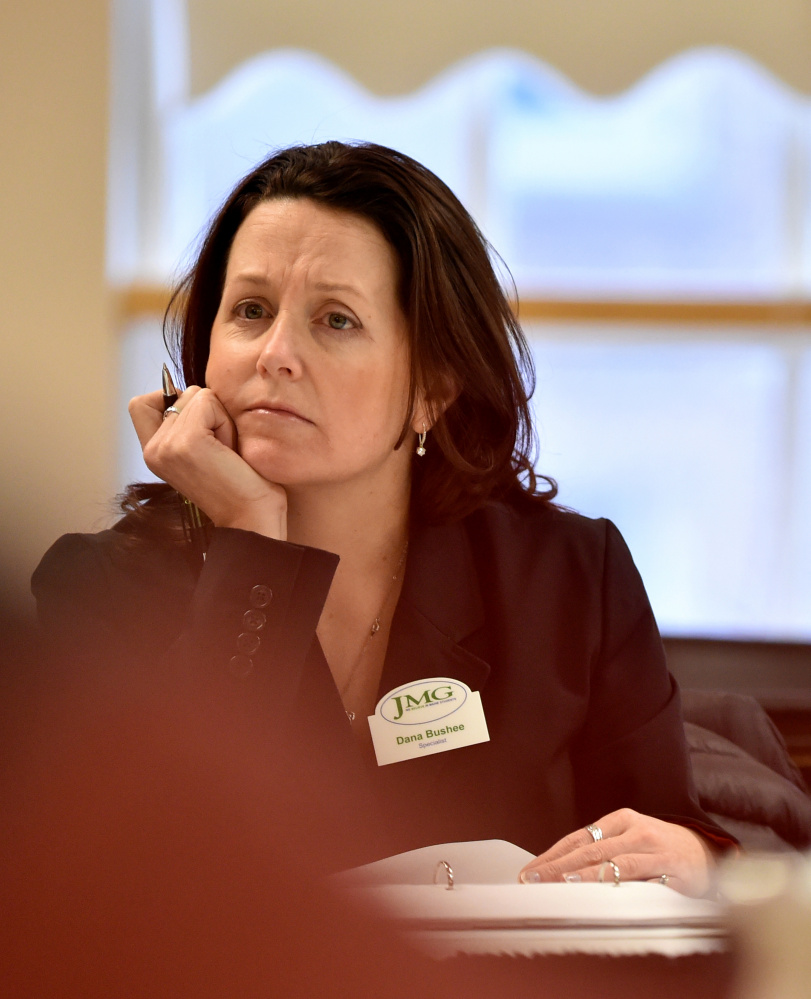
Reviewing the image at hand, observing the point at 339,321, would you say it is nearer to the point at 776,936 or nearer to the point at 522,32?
the point at 776,936

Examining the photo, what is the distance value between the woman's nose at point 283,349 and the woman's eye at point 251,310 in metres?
0.06

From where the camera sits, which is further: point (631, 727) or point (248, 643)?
point (631, 727)

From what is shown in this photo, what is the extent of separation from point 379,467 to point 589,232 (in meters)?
2.19

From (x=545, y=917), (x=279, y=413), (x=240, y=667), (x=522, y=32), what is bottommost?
(x=240, y=667)

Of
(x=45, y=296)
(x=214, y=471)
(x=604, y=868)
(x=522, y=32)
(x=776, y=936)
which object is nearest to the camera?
(x=776, y=936)

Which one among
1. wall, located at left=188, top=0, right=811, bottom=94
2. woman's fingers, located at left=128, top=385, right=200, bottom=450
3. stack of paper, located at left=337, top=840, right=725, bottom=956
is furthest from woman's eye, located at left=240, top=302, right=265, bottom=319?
wall, located at left=188, top=0, right=811, bottom=94

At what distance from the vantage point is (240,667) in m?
1.09

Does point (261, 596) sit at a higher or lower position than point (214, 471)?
lower

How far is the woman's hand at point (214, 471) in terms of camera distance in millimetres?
1262

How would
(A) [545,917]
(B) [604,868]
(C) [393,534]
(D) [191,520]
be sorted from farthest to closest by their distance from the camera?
(C) [393,534]
(D) [191,520]
(B) [604,868]
(A) [545,917]

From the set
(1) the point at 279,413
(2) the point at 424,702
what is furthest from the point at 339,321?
(2) the point at 424,702

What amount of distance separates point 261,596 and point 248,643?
56 mm

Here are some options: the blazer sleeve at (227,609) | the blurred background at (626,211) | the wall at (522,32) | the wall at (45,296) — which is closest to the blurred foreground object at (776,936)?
the wall at (45,296)

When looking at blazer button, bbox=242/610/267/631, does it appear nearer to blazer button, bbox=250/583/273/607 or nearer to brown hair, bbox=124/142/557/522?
blazer button, bbox=250/583/273/607
